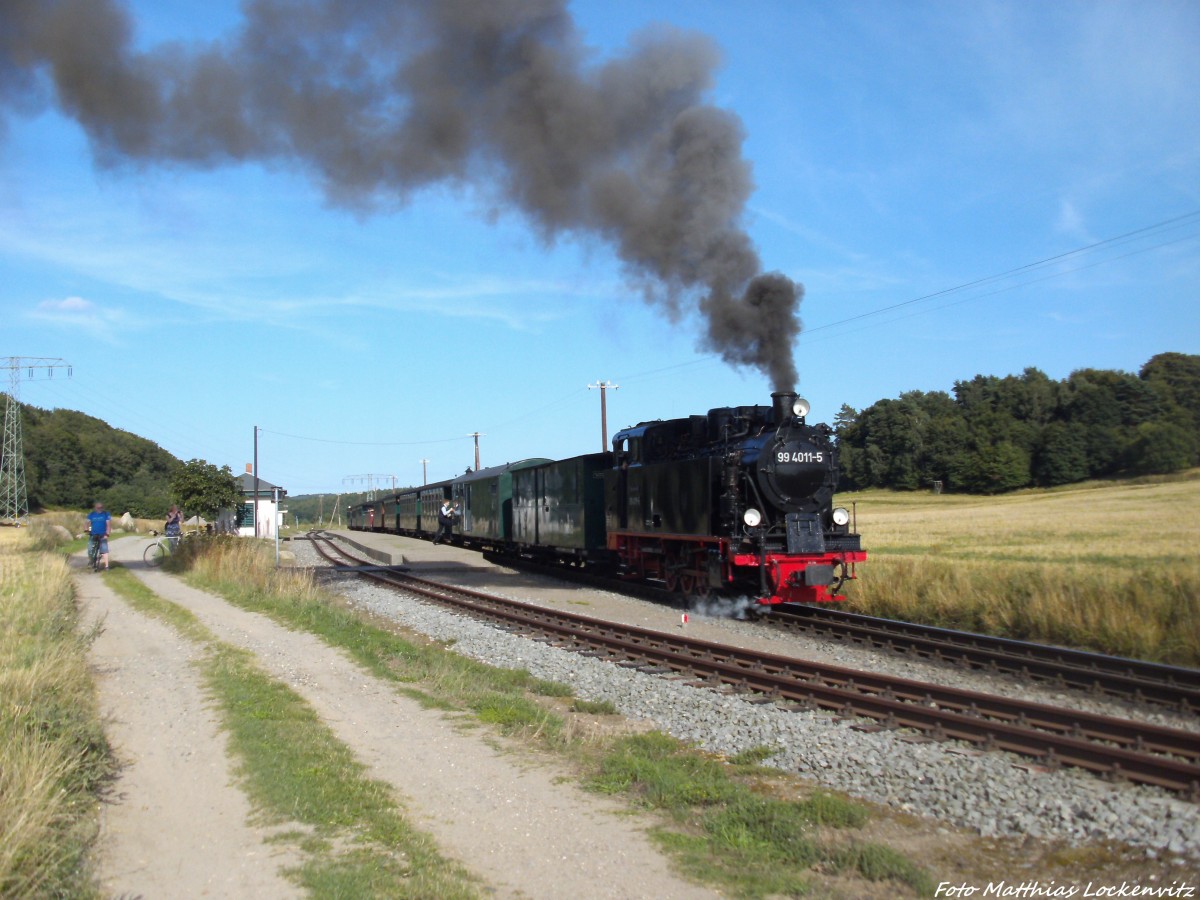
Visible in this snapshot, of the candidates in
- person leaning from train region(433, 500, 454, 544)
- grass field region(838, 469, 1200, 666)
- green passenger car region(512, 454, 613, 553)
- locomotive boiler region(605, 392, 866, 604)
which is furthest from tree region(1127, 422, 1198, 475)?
locomotive boiler region(605, 392, 866, 604)

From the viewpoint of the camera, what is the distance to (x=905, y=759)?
20.7 ft

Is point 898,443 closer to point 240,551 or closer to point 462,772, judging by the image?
point 240,551

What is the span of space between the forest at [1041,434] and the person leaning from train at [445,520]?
61.4 feet


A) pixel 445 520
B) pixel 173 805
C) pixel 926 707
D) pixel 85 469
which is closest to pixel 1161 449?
pixel 445 520

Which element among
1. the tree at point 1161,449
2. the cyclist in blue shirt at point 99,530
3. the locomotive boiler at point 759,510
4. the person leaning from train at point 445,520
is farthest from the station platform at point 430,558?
the tree at point 1161,449

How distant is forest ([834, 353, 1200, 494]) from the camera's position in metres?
49.8

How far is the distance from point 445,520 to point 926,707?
3112 centimetres

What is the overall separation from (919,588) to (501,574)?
41.7 ft

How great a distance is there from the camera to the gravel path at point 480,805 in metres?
4.47

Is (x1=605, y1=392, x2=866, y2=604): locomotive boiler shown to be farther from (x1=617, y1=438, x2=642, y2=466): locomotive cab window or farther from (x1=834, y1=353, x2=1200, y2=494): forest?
(x1=834, y1=353, x2=1200, y2=494): forest

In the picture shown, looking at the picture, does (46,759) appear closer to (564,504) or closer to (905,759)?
(905,759)

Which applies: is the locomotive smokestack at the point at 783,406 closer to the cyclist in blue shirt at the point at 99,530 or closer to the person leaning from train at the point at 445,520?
the cyclist in blue shirt at the point at 99,530

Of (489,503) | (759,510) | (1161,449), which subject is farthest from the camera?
(1161,449)

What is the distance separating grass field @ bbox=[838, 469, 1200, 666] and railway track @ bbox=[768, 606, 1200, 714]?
4.05 feet
